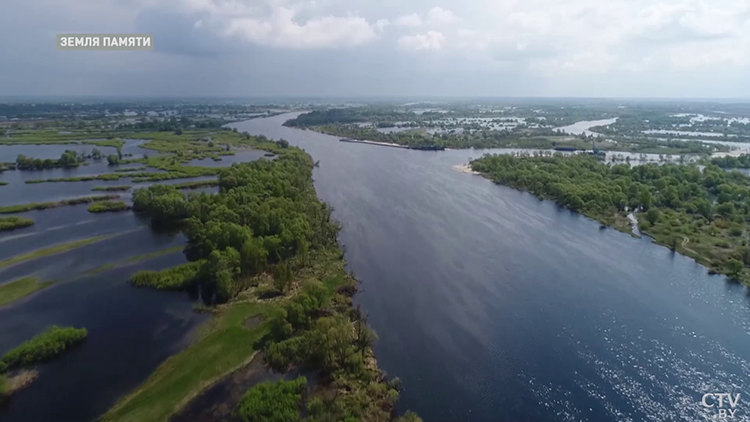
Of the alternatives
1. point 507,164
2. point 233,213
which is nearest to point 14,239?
point 233,213

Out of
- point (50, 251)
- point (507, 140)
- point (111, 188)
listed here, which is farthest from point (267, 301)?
point (507, 140)

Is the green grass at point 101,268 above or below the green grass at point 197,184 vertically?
below

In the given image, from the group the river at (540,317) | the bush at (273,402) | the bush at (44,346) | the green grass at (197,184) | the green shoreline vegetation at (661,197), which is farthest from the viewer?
the green grass at (197,184)

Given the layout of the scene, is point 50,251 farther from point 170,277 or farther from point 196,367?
point 196,367

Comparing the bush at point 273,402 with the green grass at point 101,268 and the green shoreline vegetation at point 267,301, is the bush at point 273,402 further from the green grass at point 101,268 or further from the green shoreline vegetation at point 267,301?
the green grass at point 101,268

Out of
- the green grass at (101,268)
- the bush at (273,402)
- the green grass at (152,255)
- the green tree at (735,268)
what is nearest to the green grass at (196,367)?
the bush at (273,402)

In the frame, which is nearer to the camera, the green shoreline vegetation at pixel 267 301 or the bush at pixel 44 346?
the green shoreline vegetation at pixel 267 301
